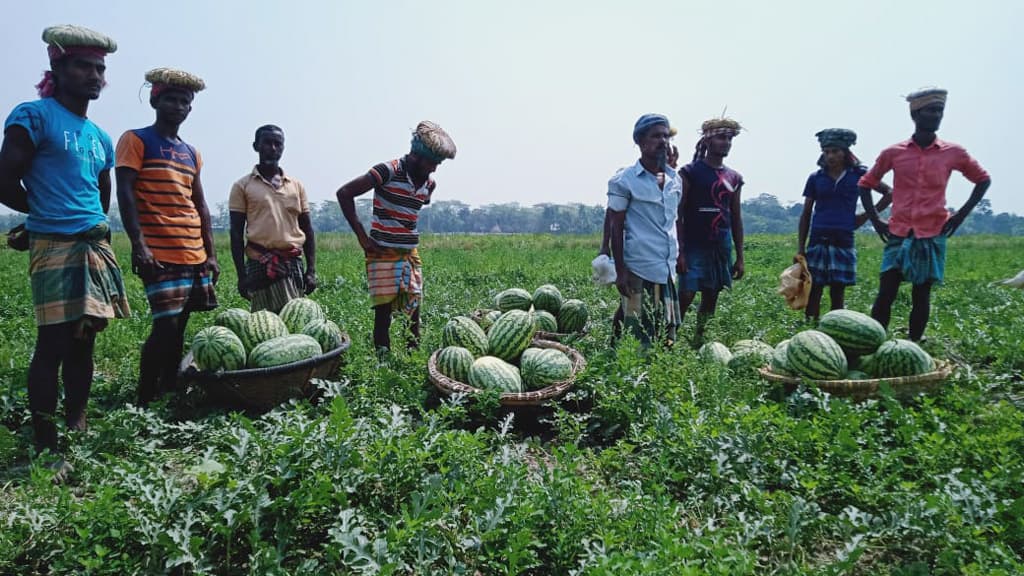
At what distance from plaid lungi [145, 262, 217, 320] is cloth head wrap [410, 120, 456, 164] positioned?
1.88m

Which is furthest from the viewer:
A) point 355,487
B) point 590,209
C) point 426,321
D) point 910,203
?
point 590,209

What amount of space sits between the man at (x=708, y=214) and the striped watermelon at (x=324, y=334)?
3285mm

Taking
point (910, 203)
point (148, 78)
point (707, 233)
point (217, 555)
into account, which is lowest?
point (217, 555)

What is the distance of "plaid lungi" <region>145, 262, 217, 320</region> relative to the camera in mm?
4020

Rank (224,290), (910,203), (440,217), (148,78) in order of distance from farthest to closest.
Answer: (440,217) < (224,290) < (910,203) < (148,78)

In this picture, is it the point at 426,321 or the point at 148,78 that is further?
the point at 426,321

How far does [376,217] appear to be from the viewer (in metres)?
4.82

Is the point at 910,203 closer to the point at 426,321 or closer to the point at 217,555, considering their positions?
the point at 426,321

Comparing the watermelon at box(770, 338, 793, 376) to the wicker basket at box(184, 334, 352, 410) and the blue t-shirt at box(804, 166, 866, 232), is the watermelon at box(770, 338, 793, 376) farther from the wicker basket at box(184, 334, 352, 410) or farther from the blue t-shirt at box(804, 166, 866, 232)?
the wicker basket at box(184, 334, 352, 410)

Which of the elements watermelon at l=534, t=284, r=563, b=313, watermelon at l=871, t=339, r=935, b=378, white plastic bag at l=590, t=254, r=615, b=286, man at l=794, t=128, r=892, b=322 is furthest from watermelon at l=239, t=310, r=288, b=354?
man at l=794, t=128, r=892, b=322

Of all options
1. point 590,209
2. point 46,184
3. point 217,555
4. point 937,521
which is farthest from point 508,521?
point 590,209

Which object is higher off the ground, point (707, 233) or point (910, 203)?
point (910, 203)

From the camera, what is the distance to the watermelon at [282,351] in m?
4.08

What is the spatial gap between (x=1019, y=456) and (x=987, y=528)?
0.89 m
